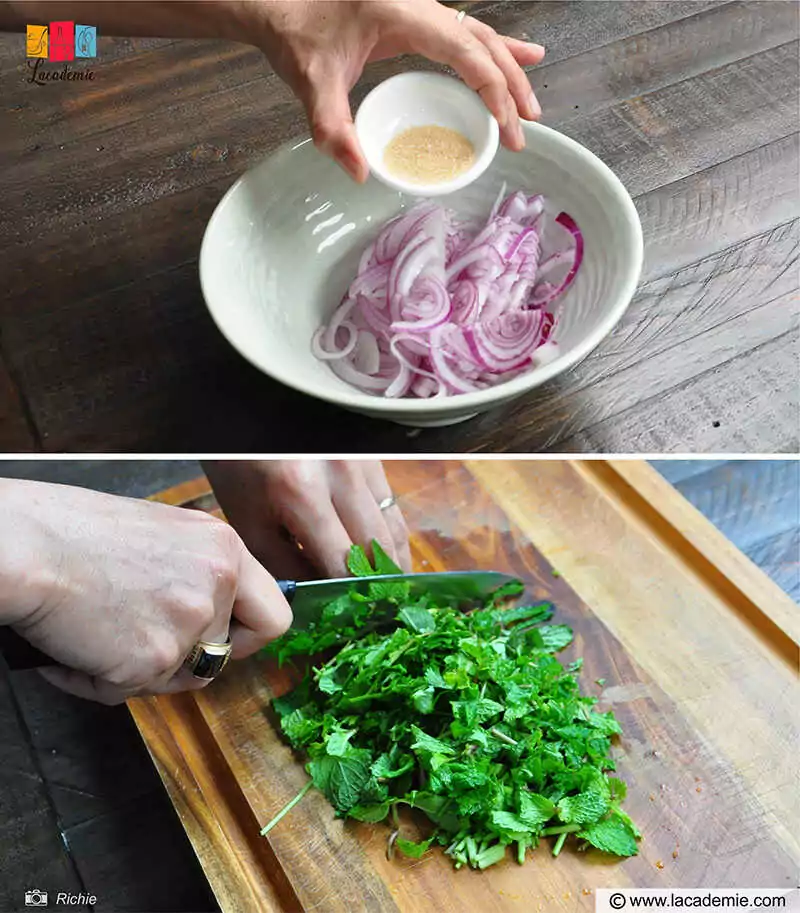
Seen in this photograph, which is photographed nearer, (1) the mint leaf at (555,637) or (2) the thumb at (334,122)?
(2) the thumb at (334,122)

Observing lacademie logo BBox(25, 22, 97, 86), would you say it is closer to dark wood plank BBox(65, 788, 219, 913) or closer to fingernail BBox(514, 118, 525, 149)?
fingernail BBox(514, 118, 525, 149)

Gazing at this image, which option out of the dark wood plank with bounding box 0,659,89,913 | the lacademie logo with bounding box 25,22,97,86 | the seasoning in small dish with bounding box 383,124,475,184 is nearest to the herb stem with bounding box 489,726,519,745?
the dark wood plank with bounding box 0,659,89,913

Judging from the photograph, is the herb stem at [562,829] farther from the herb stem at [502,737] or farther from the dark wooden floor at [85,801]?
the dark wooden floor at [85,801]

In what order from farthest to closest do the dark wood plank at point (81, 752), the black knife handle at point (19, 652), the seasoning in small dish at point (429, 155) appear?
1. the dark wood plank at point (81, 752)
2. the black knife handle at point (19, 652)
3. the seasoning in small dish at point (429, 155)

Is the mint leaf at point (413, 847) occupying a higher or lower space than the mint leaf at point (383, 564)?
lower

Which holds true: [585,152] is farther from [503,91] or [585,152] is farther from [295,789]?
[295,789]

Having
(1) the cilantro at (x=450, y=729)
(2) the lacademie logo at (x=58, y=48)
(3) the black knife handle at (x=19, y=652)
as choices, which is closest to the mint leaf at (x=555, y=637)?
(1) the cilantro at (x=450, y=729)
